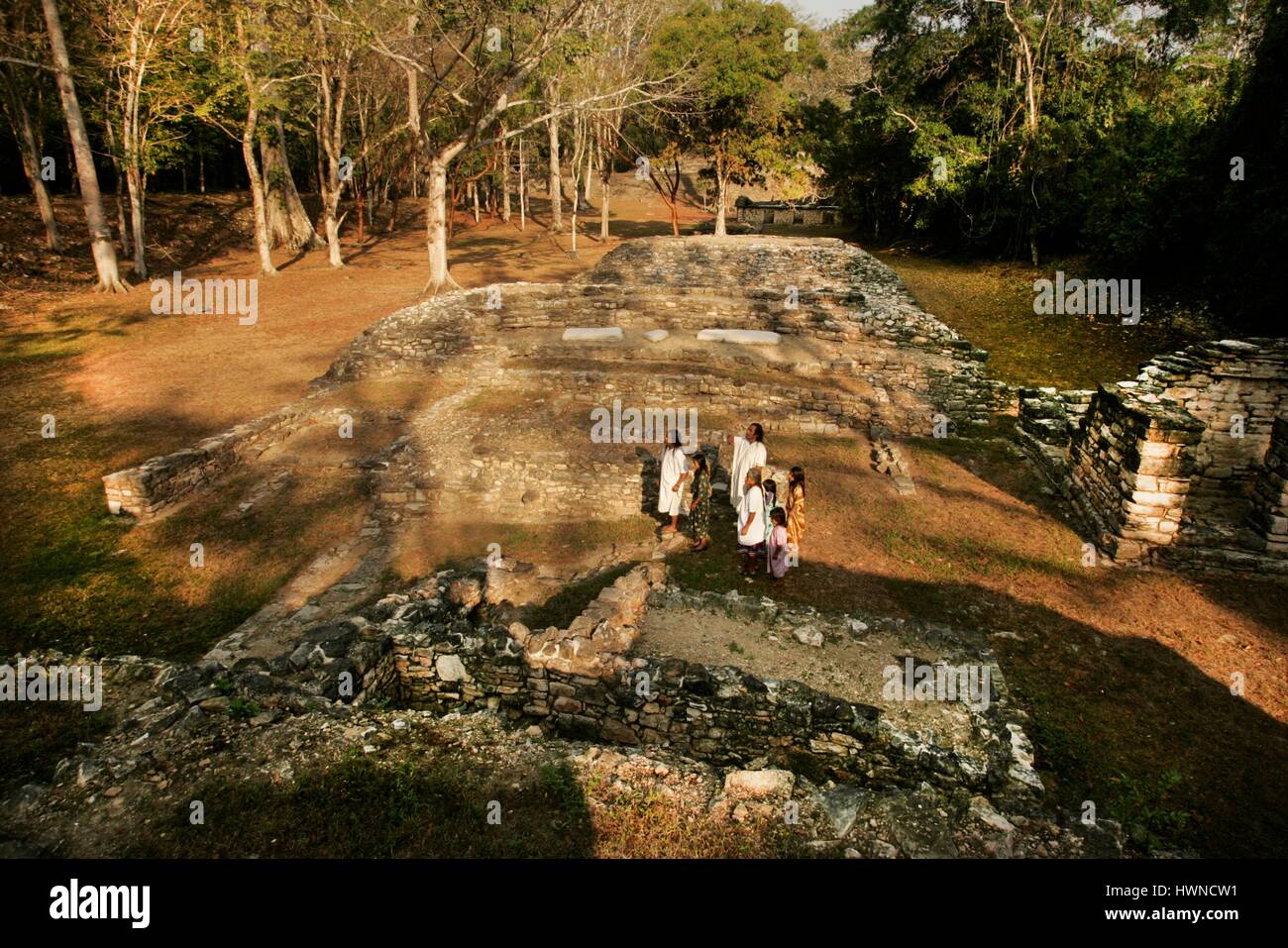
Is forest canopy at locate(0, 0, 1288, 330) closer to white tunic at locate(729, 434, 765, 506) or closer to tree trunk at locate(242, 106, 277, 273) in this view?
tree trunk at locate(242, 106, 277, 273)

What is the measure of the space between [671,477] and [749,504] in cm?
181

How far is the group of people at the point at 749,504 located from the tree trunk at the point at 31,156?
3189 centimetres

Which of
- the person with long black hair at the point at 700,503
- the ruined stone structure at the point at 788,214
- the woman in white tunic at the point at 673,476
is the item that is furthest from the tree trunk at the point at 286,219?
A: the person with long black hair at the point at 700,503

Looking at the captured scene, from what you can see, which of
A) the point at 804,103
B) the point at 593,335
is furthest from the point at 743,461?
the point at 804,103

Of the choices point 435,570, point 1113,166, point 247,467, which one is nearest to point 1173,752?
point 435,570

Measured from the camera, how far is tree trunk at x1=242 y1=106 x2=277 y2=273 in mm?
24688

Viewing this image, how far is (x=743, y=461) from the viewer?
408 inches

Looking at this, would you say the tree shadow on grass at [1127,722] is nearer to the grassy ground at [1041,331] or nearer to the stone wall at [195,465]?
the stone wall at [195,465]

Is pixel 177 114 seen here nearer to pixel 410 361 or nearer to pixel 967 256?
pixel 410 361

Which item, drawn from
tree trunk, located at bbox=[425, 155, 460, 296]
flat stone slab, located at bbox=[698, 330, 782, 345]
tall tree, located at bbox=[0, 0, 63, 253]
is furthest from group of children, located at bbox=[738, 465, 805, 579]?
tall tree, located at bbox=[0, 0, 63, 253]

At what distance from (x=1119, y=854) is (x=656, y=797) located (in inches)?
136

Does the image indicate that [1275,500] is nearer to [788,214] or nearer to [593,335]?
[593,335]

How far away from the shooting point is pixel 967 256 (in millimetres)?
29781
